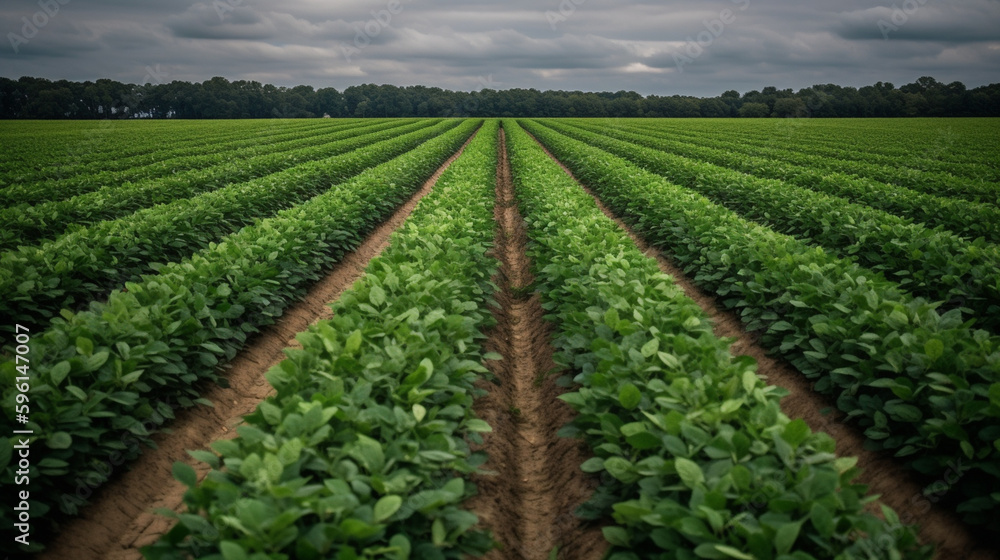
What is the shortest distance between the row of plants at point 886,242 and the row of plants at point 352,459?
5051 millimetres

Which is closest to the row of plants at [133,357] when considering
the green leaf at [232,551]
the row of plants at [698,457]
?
the green leaf at [232,551]

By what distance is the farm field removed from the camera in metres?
2.26

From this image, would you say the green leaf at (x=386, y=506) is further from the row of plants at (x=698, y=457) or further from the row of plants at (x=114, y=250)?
the row of plants at (x=114, y=250)

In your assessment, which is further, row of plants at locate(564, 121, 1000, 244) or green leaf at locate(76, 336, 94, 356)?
row of plants at locate(564, 121, 1000, 244)

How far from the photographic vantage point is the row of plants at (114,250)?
19.5 ft

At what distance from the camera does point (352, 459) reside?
2600 millimetres

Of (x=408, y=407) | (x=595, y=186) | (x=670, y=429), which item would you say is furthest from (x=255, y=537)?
(x=595, y=186)

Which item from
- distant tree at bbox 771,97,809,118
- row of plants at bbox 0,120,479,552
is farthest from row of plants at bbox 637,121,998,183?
distant tree at bbox 771,97,809,118

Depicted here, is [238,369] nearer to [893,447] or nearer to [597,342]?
[597,342]

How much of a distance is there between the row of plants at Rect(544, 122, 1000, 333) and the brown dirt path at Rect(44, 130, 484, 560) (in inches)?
271

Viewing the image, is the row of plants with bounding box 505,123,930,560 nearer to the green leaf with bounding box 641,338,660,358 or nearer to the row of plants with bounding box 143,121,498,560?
the green leaf with bounding box 641,338,660,358

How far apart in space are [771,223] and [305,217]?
30.7ft

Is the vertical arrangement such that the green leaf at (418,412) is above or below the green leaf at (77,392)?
above

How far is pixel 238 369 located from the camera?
5.81m
